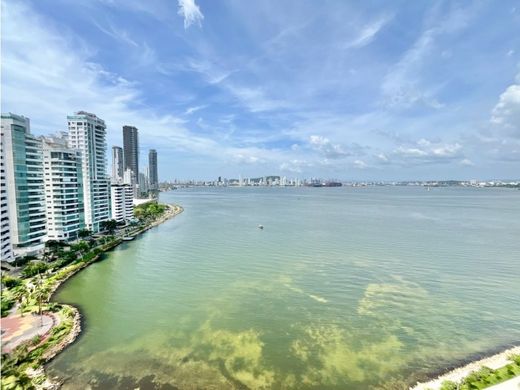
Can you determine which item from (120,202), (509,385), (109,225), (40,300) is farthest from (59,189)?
(509,385)

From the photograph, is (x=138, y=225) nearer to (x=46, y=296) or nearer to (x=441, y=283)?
(x=46, y=296)

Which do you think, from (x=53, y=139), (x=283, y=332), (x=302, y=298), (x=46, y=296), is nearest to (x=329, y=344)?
(x=283, y=332)

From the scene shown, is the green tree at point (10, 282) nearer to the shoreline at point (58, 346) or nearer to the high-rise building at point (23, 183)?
the shoreline at point (58, 346)

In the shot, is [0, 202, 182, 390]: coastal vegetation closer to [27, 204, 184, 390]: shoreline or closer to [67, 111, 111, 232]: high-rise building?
[27, 204, 184, 390]: shoreline

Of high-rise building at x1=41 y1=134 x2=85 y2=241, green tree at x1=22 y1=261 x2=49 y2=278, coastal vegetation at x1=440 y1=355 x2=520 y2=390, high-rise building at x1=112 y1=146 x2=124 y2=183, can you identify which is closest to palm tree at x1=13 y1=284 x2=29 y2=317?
green tree at x1=22 y1=261 x2=49 y2=278

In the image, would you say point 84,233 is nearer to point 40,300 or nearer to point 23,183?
point 23,183

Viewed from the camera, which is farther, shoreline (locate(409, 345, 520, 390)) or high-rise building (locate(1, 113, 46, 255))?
high-rise building (locate(1, 113, 46, 255))
